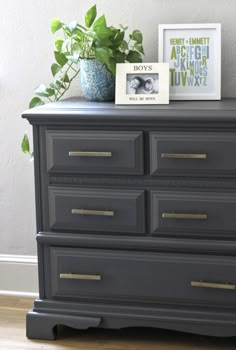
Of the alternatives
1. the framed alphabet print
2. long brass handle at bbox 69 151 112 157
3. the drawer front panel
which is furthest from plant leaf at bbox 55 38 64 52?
the drawer front panel

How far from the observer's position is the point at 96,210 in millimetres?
2453

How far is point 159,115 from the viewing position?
2318mm

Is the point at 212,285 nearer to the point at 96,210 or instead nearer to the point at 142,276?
the point at 142,276

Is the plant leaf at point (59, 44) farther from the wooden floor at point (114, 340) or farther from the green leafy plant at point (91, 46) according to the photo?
the wooden floor at point (114, 340)

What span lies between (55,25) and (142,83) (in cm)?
39

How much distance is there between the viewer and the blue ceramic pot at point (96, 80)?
260 centimetres

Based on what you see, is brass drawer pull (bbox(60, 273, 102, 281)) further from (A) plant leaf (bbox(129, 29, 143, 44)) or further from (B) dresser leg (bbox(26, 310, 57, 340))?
(A) plant leaf (bbox(129, 29, 143, 44))

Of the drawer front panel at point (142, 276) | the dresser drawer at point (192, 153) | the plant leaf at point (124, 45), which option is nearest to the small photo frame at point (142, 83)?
the plant leaf at point (124, 45)

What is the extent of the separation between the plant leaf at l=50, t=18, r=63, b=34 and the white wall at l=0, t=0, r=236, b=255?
203mm

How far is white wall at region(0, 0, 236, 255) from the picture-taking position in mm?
2693

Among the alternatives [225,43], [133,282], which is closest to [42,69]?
[225,43]

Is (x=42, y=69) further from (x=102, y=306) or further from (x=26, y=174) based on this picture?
(x=102, y=306)

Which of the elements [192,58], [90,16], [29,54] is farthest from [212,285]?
[29,54]

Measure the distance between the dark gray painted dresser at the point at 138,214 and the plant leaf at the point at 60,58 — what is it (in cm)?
22
